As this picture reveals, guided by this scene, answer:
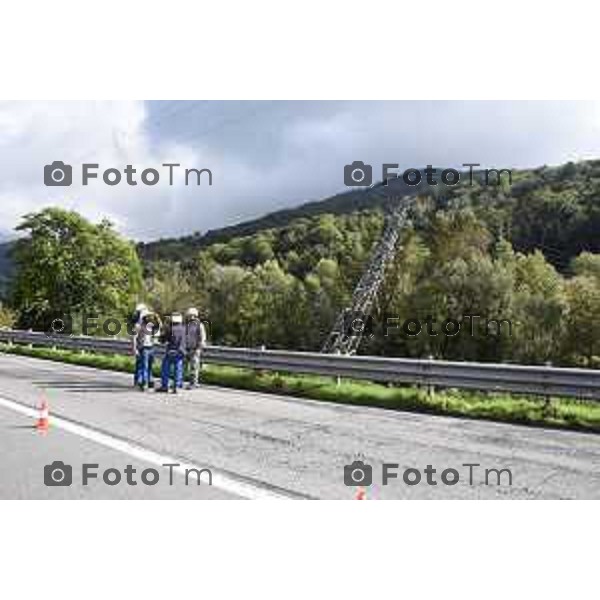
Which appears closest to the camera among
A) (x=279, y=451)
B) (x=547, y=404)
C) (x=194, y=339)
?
(x=279, y=451)

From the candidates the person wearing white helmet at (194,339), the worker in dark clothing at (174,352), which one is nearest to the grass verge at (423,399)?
the person wearing white helmet at (194,339)

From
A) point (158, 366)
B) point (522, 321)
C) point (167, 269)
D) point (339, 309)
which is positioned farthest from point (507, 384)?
point (167, 269)

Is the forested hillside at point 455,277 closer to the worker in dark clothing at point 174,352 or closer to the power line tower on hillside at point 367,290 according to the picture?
the power line tower on hillside at point 367,290

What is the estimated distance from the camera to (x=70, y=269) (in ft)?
210

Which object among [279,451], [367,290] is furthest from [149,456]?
[367,290]

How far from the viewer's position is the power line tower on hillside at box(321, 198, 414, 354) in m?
84.0

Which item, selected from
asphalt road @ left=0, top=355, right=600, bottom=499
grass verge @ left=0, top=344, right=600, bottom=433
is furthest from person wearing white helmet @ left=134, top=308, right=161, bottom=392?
asphalt road @ left=0, top=355, right=600, bottom=499

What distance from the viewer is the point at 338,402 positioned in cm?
1591

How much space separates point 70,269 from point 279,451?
56199 mm

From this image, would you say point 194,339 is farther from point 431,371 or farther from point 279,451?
point 279,451

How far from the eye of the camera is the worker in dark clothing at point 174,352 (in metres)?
17.8

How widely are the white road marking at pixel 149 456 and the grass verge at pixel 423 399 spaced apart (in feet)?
16.2
